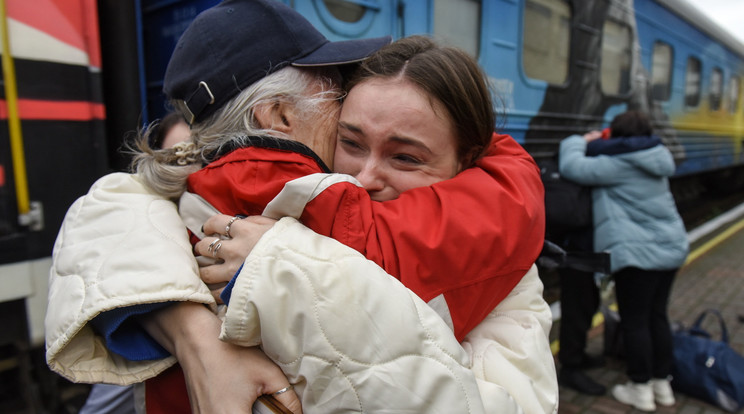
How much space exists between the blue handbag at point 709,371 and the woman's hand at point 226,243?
3541 millimetres

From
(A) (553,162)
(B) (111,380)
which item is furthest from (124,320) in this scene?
(A) (553,162)

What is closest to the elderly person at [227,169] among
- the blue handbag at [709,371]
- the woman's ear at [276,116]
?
the woman's ear at [276,116]

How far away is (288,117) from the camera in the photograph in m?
1.14

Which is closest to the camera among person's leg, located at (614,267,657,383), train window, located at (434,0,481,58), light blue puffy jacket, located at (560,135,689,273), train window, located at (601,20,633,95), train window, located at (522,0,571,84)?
train window, located at (434,0,481,58)

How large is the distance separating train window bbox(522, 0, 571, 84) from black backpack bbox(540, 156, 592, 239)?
0.94 metres

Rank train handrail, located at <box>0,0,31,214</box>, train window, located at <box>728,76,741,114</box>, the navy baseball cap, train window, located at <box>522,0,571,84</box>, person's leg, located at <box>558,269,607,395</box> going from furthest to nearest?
1. train window, located at <box>728,76,741,114</box>
2. train window, located at <box>522,0,571,84</box>
3. person's leg, located at <box>558,269,607,395</box>
4. train handrail, located at <box>0,0,31,214</box>
5. the navy baseball cap

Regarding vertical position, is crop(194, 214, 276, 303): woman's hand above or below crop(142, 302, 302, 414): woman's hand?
above

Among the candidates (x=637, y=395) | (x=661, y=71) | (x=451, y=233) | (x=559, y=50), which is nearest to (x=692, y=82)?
(x=661, y=71)

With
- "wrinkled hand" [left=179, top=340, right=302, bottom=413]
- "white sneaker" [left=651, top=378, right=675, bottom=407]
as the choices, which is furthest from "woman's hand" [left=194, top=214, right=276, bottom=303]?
"white sneaker" [left=651, top=378, right=675, bottom=407]

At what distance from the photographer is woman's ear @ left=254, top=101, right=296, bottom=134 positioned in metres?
1.12

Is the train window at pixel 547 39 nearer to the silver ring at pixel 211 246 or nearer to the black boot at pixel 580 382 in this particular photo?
the black boot at pixel 580 382

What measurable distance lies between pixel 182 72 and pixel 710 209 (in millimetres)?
11844

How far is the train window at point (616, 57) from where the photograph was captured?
483 centimetres

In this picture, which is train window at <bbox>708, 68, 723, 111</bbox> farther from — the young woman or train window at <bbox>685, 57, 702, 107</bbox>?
the young woman
